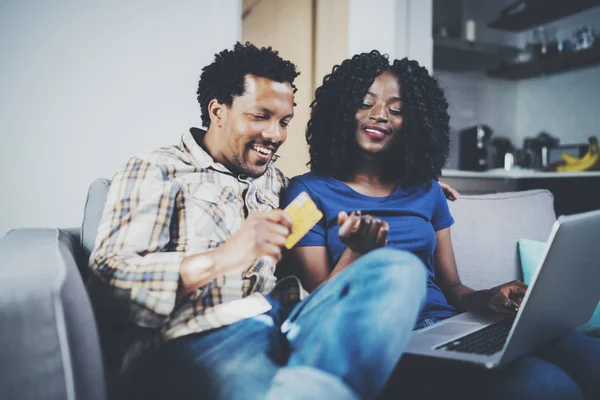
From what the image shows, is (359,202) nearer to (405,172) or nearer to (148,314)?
(405,172)

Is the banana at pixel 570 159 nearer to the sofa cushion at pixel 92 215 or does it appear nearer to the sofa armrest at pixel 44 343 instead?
the sofa cushion at pixel 92 215

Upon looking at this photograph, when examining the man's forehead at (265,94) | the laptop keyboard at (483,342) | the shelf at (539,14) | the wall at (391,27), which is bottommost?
the laptop keyboard at (483,342)

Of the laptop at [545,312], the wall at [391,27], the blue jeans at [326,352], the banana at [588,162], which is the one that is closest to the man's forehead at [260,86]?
the blue jeans at [326,352]

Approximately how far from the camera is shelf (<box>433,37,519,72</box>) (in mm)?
3119

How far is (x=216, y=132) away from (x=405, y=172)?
0.56 m

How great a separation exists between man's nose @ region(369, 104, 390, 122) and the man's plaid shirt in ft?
1.41

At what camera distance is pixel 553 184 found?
278 cm

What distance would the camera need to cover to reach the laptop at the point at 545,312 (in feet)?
2.76

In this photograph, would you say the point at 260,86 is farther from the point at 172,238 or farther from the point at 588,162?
the point at 588,162

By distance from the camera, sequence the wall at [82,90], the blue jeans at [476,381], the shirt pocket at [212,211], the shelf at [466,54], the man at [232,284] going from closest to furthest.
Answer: the man at [232,284], the blue jeans at [476,381], the shirt pocket at [212,211], the wall at [82,90], the shelf at [466,54]

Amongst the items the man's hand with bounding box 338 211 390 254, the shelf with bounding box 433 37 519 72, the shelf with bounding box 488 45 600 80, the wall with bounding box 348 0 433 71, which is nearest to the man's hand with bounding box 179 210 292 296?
the man's hand with bounding box 338 211 390 254

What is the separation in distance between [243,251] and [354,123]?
0.68m

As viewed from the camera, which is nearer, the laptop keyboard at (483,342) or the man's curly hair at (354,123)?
the laptop keyboard at (483,342)

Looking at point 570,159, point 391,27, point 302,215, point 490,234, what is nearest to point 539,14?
point 570,159
